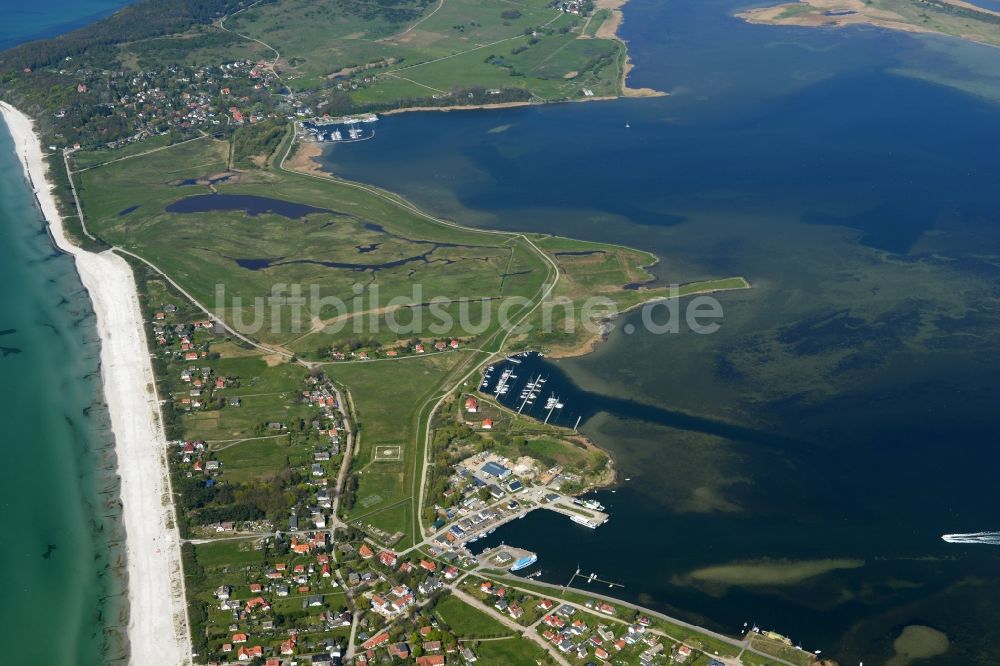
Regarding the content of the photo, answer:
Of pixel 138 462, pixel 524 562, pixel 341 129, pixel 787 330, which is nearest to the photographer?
pixel 524 562

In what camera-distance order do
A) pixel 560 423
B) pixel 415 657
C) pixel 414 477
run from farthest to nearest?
1. pixel 560 423
2. pixel 414 477
3. pixel 415 657

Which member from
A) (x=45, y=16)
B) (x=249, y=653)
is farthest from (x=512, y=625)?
(x=45, y=16)

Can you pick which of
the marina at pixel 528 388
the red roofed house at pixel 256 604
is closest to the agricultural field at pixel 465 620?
the red roofed house at pixel 256 604

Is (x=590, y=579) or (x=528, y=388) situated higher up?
(x=528, y=388)

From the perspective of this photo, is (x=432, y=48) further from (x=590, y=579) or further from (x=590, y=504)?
(x=590, y=579)

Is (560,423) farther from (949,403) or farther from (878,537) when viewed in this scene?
(949,403)

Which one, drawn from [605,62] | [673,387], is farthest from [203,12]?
[673,387]
